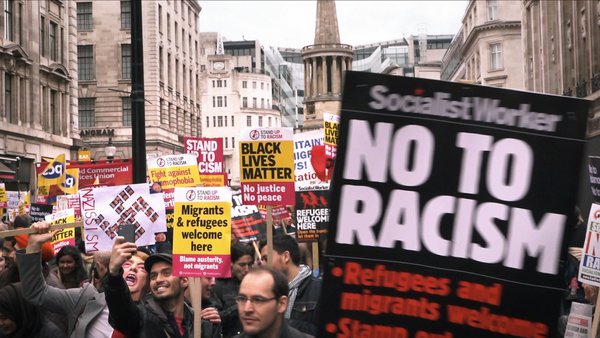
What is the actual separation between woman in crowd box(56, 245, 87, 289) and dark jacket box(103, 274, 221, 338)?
215 centimetres

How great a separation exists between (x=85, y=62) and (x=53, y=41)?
21424mm

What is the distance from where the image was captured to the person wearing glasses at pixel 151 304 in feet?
18.0

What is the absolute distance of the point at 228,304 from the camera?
8.45m

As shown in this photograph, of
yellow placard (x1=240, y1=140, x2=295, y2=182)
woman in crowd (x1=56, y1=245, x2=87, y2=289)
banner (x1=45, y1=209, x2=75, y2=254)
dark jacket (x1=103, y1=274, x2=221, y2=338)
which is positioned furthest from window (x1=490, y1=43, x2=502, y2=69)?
dark jacket (x1=103, y1=274, x2=221, y2=338)

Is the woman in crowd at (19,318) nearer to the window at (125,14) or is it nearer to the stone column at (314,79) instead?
the window at (125,14)

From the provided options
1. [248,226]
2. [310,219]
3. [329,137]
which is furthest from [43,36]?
[310,219]

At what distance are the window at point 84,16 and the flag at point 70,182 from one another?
42.5 meters

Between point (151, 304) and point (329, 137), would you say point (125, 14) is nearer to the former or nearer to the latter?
point (329, 137)

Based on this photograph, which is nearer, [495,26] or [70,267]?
[70,267]

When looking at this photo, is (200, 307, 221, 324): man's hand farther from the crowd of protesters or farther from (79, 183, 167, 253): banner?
(79, 183, 167, 253): banner

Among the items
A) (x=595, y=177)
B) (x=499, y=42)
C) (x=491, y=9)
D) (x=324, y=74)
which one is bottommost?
(x=595, y=177)

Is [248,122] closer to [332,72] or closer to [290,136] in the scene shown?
[332,72]

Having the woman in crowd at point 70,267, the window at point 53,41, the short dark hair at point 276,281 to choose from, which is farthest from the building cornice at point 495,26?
the short dark hair at point 276,281

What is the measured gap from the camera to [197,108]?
78062mm
